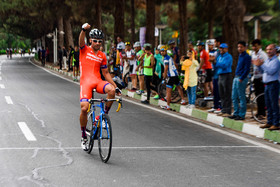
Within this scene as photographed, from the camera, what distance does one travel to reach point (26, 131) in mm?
9508

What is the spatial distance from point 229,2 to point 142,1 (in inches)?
935

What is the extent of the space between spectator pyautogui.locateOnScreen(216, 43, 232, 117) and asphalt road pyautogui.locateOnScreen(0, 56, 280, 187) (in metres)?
0.91

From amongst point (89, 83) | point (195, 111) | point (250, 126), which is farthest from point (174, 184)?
point (195, 111)

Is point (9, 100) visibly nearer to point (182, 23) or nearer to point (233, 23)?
point (233, 23)

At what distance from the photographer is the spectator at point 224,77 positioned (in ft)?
37.9

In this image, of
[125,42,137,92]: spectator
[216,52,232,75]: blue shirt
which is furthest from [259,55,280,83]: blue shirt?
[125,42,137,92]: spectator

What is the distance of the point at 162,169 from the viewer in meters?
6.54

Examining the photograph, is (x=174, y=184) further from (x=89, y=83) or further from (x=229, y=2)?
(x=229, y=2)

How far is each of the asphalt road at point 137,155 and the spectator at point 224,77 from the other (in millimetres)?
909

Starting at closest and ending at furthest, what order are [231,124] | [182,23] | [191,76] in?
[231,124], [191,76], [182,23]

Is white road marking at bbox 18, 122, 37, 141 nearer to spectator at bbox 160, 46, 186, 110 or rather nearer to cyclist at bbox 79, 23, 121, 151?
cyclist at bbox 79, 23, 121, 151

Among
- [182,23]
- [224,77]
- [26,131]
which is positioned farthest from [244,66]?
[182,23]

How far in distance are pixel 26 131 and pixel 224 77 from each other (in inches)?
196

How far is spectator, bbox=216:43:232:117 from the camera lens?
11555mm
